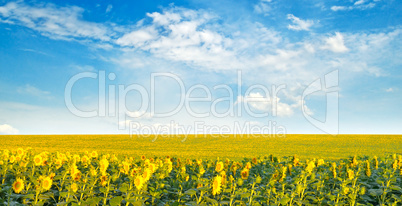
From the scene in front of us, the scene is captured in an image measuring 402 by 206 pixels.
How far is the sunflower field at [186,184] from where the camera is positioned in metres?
4.65

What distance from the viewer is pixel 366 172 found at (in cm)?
729

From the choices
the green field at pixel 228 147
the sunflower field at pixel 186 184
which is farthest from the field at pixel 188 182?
the green field at pixel 228 147

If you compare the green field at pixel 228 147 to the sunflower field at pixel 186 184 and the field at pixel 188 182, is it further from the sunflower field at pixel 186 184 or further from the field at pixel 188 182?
the sunflower field at pixel 186 184

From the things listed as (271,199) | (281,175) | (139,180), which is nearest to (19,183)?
(139,180)

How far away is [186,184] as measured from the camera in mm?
5902

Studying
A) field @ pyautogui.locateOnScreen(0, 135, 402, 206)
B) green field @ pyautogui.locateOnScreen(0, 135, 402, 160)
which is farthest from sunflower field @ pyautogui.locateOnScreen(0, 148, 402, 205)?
green field @ pyautogui.locateOnScreen(0, 135, 402, 160)

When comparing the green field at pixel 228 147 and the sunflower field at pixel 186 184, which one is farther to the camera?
the green field at pixel 228 147

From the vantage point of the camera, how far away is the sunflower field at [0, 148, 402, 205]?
465 cm

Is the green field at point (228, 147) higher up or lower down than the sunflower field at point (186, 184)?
lower down

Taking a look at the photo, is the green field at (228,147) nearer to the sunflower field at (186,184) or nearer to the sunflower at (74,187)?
the sunflower field at (186,184)

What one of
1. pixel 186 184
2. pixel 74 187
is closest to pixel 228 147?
pixel 186 184

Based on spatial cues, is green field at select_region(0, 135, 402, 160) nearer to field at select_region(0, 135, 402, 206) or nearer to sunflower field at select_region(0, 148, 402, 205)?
field at select_region(0, 135, 402, 206)

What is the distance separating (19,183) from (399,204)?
22.6ft

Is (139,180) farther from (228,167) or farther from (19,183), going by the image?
(228,167)
